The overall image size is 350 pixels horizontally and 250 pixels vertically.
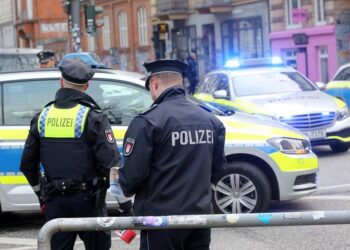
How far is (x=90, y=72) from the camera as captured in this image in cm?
493

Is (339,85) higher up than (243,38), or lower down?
lower down

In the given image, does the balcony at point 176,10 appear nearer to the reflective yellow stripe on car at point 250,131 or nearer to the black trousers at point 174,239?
the reflective yellow stripe on car at point 250,131

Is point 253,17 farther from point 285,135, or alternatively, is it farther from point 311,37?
point 285,135

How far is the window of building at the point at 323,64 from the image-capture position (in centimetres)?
2788

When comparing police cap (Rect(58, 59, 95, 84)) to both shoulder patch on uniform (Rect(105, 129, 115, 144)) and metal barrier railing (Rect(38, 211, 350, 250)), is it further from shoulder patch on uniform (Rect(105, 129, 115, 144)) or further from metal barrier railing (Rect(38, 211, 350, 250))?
metal barrier railing (Rect(38, 211, 350, 250))

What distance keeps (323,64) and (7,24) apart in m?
48.3

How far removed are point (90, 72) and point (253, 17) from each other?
29113 millimetres

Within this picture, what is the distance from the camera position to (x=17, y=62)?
15766 mm

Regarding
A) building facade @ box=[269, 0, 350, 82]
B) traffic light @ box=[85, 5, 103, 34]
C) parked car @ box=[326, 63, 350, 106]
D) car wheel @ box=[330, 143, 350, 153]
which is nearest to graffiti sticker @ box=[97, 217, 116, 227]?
car wheel @ box=[330, 143, 350, 153]

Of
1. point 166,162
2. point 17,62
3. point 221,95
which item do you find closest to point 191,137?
point 166,162

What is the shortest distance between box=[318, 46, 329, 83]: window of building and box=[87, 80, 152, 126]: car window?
68.2ft

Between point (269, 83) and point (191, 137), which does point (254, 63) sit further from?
point (191, 137)

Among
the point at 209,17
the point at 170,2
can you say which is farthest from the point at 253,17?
the point at 170,2

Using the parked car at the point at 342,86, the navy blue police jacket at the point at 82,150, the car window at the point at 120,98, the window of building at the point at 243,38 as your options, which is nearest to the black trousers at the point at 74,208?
the navy blue police jacket at the point at 82,150
